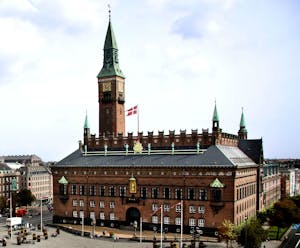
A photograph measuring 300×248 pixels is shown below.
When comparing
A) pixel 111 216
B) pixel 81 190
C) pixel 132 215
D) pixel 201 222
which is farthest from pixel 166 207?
pixel 81 190

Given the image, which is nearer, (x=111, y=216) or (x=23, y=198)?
(x=111, y=216)

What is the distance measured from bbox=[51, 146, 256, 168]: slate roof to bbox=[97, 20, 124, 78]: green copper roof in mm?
21098

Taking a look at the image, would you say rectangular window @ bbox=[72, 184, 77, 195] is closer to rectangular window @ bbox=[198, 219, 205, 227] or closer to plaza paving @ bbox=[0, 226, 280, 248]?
plaza paving @ bbox=[0, 226, 280, 248]

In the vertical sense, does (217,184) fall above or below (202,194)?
above

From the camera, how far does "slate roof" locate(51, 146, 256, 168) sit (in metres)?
75.7

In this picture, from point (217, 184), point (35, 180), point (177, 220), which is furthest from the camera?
point (35, 180)

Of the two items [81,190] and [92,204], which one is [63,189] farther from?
[92,204]

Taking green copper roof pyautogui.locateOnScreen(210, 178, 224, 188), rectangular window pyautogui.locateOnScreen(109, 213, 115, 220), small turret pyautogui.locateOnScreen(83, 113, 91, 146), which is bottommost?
rectangular window pyautogui.locateOnScreen(109, 213, 115, 220)

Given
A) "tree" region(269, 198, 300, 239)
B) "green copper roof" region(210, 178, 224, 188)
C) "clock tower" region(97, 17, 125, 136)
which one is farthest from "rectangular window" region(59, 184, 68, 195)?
"tree" region(269, 198, 300, 239)

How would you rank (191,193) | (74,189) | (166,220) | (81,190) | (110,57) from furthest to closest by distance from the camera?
(110,57) → (74,189) → (81,190) → (166,220) → (191,193)

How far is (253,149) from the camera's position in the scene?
97188mm

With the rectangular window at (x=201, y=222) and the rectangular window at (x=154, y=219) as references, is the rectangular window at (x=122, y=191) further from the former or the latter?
the rectangular window at (x=201, y=222)

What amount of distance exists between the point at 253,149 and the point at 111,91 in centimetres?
3757

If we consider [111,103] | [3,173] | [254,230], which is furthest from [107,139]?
[3,173]
